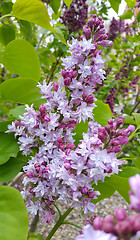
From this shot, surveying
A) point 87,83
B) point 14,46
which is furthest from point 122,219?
point 14,46

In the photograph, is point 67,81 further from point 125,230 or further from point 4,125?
point 125,230

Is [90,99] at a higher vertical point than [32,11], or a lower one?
lower

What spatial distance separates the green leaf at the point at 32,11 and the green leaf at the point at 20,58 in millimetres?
59

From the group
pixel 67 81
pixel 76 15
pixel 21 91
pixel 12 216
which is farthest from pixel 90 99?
pixel 76 15

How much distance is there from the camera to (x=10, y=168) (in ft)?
1.70

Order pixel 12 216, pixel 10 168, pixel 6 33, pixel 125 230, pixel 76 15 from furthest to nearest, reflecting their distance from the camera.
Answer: pixel 76 15
pixel 6 33
pixel 10 168
pixel 12 216
pixel 125 230

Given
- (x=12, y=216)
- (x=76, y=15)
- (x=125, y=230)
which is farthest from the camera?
(x=76, y=15)

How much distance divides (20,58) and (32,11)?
0.36 feet

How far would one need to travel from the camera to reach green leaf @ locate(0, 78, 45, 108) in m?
0.51

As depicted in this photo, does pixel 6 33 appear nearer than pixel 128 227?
No

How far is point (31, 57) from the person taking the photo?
0.54 m

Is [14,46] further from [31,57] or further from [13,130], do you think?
[13,130]

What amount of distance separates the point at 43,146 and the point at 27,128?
6 centimetres

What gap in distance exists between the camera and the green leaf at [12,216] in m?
0.37
